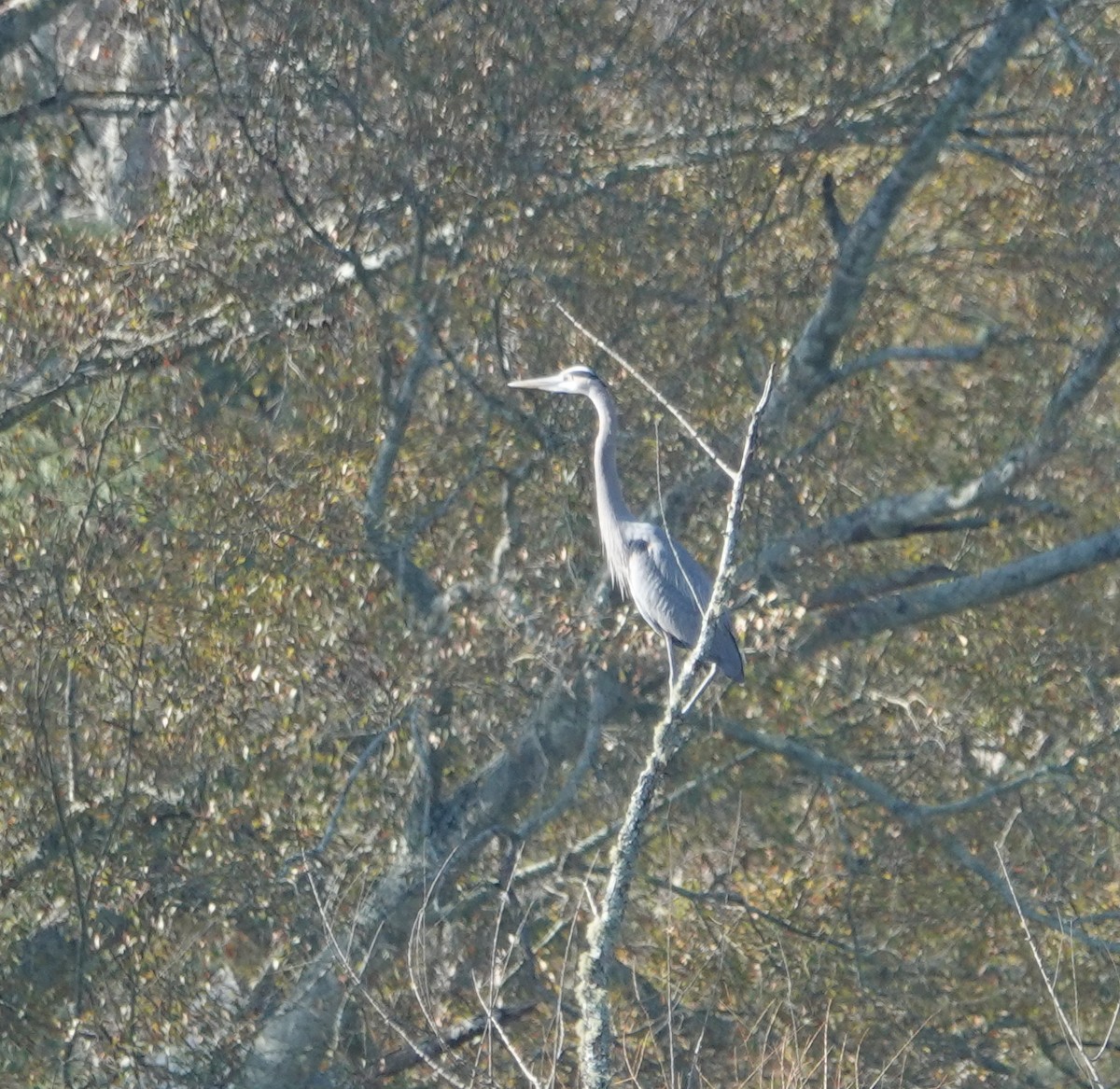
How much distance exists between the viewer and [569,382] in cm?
730

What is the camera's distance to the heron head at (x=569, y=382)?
7168 mm

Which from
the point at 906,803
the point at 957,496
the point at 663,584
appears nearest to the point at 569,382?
the point at 663,584

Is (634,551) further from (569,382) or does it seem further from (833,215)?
(833,215)

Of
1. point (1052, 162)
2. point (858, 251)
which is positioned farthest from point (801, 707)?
point (1052, 162)

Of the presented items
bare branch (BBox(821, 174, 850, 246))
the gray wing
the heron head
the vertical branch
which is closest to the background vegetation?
bare branch (BBox(821, 174, 850, 246))

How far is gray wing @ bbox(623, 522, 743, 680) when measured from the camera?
7.26 meters

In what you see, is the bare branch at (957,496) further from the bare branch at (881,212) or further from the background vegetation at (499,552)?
the bare branch at (881,212)

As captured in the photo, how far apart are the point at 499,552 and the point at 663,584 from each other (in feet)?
2.14

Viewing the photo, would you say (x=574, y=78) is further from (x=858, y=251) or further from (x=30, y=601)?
(x=30, y=601)

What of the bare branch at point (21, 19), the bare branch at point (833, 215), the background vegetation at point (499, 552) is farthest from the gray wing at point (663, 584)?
the bare branch at point (21, 19)

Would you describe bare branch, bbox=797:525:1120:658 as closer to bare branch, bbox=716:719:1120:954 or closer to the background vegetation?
the background vegetation

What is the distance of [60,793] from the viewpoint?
7566 mm

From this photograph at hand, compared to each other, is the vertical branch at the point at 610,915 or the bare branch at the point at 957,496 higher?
the bare branch at the point at 957,496

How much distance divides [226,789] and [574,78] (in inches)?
118
